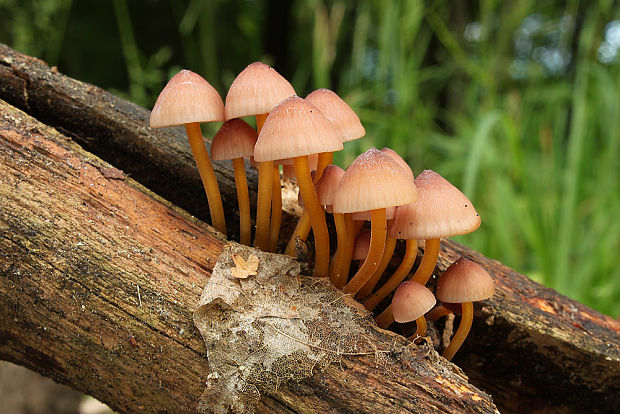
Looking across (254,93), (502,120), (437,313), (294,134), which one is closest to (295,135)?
(294,134)

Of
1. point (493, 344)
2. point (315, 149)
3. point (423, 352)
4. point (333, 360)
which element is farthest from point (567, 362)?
point (315, 149)

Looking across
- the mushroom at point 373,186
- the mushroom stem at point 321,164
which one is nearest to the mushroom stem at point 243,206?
the mushroom stem at point 321,164

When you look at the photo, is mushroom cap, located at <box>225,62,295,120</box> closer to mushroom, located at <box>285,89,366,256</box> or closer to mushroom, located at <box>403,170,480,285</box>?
mushroom, located at <box>285,89,366,256</box>

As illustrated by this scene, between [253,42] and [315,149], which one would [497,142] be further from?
[315,149]

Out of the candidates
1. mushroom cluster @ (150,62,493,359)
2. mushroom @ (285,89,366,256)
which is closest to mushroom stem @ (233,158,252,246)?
mushroom cluster @ (150,62,493,359)

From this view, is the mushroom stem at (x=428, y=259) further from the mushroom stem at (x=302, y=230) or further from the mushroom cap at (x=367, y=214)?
the mushroom stem at (x=302, y=230)

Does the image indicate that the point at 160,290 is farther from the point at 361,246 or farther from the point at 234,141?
the point at 361,246
